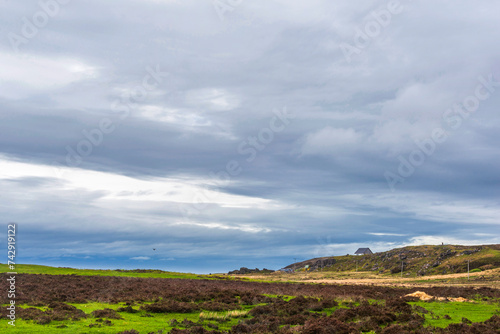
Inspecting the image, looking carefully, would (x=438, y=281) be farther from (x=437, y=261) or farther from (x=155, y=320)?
(x=155, y=320)

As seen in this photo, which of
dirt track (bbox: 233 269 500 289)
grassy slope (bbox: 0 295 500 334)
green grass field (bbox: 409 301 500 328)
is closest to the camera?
grassy slope (bbox: 0 295 500 334)

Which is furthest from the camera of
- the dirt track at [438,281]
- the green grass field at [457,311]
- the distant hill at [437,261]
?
the distant hill at [437,261]

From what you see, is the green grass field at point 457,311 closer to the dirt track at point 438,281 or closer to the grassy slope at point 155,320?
the grassy slope at point 155,320

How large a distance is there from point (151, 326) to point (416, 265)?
161448 millimetres

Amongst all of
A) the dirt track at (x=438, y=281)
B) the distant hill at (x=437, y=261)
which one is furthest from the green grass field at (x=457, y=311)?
the distant hill at (x=437, y=261)

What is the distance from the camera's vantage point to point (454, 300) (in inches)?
1784

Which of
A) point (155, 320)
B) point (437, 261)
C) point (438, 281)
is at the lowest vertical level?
point (438, 281)

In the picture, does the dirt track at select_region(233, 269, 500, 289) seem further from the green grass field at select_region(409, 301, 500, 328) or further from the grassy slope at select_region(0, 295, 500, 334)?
the grassy slope at select_region(0, 295, 500, 334)

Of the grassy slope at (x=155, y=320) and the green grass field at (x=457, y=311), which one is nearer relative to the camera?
the grassy slope at (x=155, y=320)

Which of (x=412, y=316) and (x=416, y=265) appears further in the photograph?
(x=416, y=265)

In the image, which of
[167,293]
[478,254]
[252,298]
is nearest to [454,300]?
[252,298]

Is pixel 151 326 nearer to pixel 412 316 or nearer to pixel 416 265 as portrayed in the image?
pixel 412 316

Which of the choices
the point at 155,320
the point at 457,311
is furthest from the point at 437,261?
the point at 155,320

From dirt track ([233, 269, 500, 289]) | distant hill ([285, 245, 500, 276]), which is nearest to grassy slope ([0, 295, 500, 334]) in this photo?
dirt track ([233, 269, 500, 289])
